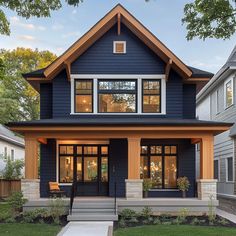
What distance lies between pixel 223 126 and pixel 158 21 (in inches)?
418

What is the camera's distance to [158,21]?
83.6ft

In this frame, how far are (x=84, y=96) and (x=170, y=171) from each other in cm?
509

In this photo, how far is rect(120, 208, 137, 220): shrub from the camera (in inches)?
628

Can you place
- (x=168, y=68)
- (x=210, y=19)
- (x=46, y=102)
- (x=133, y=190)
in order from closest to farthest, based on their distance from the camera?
1. (x=210, y=19)
2. (x=133, y=190)
3. (x=168, y=68)
4. (x=46, y=102)

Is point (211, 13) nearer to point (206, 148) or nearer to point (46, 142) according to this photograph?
point (206, 148)

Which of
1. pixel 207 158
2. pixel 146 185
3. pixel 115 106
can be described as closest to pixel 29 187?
pixel 146 185

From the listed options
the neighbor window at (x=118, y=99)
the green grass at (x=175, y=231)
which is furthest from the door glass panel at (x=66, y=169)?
the green grass at (x=175, y=231)

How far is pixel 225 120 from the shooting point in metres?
22.0

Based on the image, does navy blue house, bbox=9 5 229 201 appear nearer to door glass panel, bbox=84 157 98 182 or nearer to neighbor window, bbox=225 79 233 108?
door glass panel, bbox=84 157 98 182

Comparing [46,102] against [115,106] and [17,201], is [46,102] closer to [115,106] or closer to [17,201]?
[115,106]

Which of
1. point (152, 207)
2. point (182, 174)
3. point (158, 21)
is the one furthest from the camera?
point (158, 21)

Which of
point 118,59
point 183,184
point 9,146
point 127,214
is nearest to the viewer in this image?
point 127,214

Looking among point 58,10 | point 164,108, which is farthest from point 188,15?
point 164,108

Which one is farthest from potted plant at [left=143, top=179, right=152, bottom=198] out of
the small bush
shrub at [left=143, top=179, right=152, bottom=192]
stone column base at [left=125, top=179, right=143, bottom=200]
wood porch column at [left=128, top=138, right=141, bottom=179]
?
the small bush
